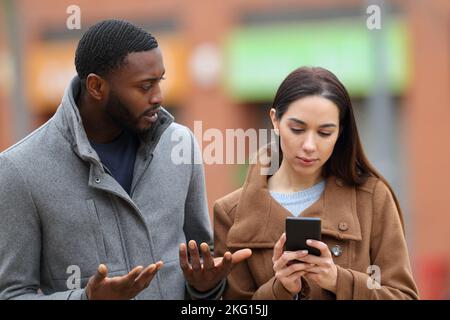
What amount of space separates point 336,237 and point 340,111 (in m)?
0.40

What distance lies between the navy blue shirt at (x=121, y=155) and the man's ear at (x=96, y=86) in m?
0.15

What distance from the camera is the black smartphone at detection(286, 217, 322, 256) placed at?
8.57 feet

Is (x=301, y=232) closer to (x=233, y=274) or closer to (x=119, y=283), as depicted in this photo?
(x=233, y=274)

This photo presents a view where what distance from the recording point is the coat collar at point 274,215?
289 cm

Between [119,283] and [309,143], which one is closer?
[119,283]

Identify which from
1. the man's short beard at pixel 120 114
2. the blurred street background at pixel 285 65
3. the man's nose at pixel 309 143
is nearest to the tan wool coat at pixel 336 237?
the man's nose at pixel 309 143

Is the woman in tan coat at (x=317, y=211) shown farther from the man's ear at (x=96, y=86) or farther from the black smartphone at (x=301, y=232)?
the man's ear at (x=96, y=86)

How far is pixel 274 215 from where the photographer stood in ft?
9.66

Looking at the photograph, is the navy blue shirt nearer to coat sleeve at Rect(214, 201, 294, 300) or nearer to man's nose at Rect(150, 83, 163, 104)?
man's nose at Rect(150, 83, 163, 104)

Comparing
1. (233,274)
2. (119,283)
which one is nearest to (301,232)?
(233,274)

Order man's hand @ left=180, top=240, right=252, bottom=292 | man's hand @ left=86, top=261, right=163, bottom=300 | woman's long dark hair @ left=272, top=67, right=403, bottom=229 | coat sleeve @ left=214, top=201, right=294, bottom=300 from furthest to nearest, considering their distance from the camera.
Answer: coat sleeve @ left=214, top=201, right=294, bottom=300, woman's long dark hair @ left=272, top=67, right=403, bottom=229, man's hand @ left=180, top=240, right=252, bottom=292, man's hand @ left=86, top=261, right=163, bottom=300

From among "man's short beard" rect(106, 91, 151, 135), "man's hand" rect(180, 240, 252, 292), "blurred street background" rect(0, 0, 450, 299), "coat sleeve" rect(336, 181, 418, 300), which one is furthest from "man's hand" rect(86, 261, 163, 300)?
"blurred street background" rect(0, 0, 450, 299)

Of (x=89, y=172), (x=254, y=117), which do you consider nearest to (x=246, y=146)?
(x=89, y=172)
